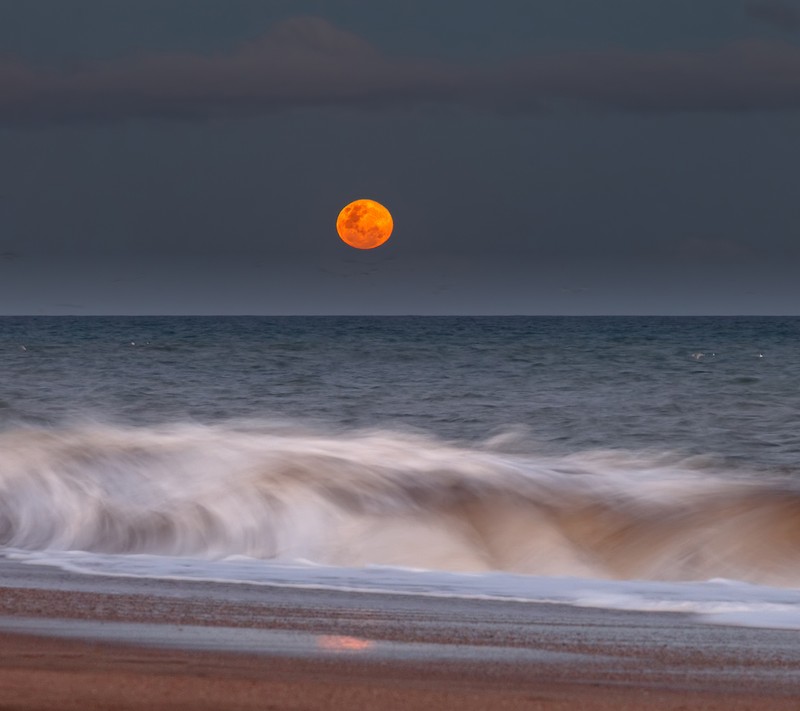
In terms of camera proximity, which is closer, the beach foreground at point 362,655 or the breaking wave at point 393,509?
the beach foreground at point 362,655

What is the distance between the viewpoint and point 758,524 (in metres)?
10.3

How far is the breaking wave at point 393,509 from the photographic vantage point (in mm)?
9086

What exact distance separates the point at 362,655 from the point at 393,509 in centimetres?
580

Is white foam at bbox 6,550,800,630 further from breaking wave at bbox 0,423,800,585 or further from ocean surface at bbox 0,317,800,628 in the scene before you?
breaking wave at bbox 0,423,800,585

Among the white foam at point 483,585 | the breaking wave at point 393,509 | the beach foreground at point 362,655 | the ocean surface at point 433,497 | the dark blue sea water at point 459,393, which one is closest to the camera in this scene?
the beach foreground at point 362,655

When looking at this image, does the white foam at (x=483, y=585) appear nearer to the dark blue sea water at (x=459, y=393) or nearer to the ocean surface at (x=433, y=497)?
the ocean surface at (x=433, y=497)

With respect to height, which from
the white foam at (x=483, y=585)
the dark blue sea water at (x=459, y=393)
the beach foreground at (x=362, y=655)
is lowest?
the white foam at (x=483, y=585)

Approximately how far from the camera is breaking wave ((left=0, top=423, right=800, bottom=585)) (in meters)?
9.09

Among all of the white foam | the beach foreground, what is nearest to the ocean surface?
the white foam

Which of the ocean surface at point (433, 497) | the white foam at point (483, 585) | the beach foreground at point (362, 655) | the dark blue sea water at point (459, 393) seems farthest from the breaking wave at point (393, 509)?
the dark blue sea water at point (459, 393)

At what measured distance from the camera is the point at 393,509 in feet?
36.1

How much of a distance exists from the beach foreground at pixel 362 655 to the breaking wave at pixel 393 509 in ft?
7.33

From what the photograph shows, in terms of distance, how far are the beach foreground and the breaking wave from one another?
7.33ft

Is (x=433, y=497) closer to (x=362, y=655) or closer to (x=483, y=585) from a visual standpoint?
(x=483, y=585)
